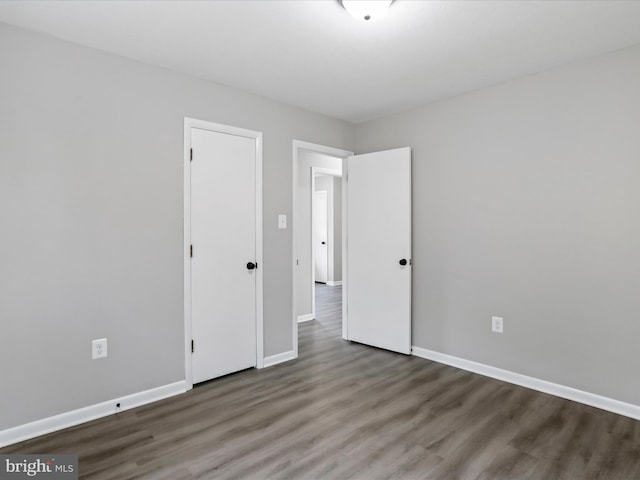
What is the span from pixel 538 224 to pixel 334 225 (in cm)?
521

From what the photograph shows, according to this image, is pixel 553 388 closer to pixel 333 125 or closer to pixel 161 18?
pixel 333 125

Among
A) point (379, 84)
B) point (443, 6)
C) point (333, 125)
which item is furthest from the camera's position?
point (333, 125)

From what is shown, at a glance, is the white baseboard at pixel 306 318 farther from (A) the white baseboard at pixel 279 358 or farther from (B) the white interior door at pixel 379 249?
(A) the white baseboard at pixel 279 358

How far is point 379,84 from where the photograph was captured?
3070 mm

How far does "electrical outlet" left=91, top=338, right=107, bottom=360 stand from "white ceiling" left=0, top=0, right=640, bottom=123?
1.96 meters

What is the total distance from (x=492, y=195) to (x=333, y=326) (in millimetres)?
2565

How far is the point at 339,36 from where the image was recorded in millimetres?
2297

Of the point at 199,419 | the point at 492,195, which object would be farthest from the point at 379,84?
the point at 199,419

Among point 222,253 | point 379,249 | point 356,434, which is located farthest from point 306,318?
point 356,434

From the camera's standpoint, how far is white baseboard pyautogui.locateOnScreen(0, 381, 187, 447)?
2.14 m

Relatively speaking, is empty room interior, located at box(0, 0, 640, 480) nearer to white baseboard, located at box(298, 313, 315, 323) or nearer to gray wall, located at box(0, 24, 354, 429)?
gray wall, located at box(0, 24, 354, 429)

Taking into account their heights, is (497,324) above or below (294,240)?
below

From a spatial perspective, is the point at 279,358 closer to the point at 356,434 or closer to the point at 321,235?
the point at 356,434
